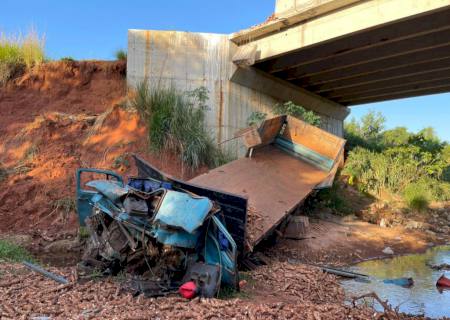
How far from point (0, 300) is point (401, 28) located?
35.6 feet

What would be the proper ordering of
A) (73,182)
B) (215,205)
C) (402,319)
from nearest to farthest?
(402,319) < (215,205) < (73,182)

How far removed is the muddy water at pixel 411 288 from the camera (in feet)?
16.5

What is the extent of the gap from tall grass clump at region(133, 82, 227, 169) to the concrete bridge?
0.92 m

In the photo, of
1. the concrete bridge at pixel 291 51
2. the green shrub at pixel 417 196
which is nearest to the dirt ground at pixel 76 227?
the concrete bridge at pixel 291 51

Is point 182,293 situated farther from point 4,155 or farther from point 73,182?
point 4,155

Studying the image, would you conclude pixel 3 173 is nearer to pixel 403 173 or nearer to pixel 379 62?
pixel 379 62

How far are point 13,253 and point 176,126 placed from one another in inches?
202

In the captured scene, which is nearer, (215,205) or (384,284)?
(215,205)

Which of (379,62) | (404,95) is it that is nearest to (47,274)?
(379,62)

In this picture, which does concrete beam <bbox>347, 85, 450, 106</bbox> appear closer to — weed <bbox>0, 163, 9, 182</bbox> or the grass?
weed <bbox>0, 163, 9, 182</bbox>

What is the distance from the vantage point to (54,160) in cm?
991

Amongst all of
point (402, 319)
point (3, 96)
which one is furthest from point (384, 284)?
point (3, 96)

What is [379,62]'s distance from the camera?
46.6ft

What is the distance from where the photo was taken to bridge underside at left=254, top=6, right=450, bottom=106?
1112 centimetres
